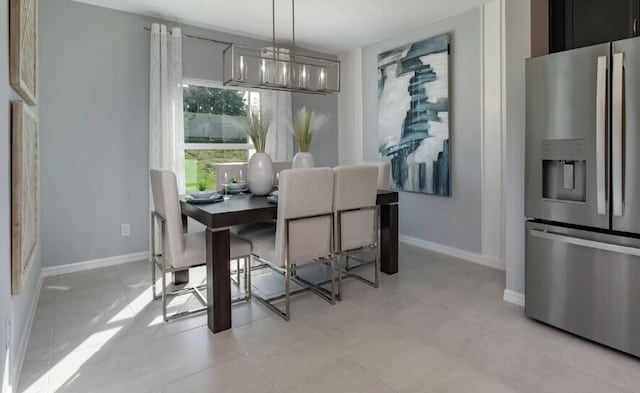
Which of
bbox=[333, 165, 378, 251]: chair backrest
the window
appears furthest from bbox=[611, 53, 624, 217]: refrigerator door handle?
the window

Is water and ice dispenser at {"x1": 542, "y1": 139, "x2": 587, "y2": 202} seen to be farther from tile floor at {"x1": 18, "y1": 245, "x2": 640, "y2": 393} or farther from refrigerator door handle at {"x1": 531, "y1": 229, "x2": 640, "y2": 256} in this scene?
tile floor at {"x1": 18, "y1": 245, "x2": 640, "y2": 393}

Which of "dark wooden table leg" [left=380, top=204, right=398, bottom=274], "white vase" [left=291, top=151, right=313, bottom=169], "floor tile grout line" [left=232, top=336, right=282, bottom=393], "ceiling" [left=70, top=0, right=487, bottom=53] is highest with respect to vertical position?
"ceiling" [left=70, top=0, right=487, bottom=53]

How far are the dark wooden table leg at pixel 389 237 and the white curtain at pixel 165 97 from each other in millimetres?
2281

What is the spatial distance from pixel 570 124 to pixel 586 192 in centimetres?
40

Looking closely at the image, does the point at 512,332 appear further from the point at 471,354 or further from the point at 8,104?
the point at 8,104

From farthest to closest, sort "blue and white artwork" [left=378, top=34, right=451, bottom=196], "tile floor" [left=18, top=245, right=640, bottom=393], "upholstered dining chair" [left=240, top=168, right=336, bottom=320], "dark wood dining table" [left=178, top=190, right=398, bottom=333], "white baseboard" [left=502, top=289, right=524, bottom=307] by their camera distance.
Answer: "blue and white artwork" [left=378, top=34, right=451, bottom=196]
"white baseboard" [left=502, top=289, right=524, bottom=307]
"upholstered dining chair" [left=240, top=168, right=336, bottom=320]
"dark wood dining table" [left=178, top=190, right=398, bottom=333]
"tile floor" [left=18, top=245, right=640, bottom=393]

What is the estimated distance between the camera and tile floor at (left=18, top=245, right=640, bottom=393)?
6.30ft

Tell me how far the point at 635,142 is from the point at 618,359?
3.81 feet

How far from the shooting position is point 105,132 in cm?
387

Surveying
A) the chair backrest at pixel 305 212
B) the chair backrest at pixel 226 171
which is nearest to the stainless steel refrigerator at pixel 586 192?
the chair backrest at pixel 305 212

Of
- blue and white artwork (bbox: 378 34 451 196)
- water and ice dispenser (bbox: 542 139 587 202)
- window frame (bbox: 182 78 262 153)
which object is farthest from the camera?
window frame (bbox: 182 78 262 153)

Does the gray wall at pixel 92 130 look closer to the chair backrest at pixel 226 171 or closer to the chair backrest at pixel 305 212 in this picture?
the chair backrest at pixel 226 171

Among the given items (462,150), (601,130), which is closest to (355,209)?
(601,130)

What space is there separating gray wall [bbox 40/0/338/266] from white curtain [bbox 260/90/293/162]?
3.62 ft
